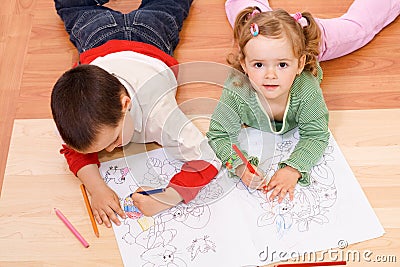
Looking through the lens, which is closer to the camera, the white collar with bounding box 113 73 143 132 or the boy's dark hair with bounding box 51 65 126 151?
the boy's dark hair with bounding box 51 65 126 151

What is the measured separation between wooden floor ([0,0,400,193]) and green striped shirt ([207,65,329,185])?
0.30 feet

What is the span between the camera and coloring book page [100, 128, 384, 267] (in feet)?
2.98

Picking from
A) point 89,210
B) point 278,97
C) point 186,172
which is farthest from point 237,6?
point 89,210

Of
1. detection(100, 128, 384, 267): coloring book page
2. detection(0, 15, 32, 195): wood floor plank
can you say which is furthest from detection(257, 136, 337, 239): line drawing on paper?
detection(0, 15, 32, 195): wood floor plank

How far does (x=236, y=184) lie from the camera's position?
0.99 m

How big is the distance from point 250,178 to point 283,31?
9.2 inches

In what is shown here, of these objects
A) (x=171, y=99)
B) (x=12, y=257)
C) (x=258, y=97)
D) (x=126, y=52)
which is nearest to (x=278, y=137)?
(x=258, y=97)

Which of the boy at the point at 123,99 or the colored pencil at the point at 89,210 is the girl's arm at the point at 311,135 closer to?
the boy at the point at 123,99

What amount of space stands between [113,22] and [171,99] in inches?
8.6

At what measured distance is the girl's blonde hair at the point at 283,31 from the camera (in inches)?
36.6

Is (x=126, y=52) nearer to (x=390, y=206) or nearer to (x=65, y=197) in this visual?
(x=65, y=197)

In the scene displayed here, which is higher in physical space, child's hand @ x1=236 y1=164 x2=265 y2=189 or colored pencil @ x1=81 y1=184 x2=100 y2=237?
child's hand @ x1=236 y1=164 x2=265 y2=189

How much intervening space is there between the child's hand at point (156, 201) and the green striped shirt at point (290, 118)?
0.10 m

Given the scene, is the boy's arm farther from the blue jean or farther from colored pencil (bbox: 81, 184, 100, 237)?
the blue jean
